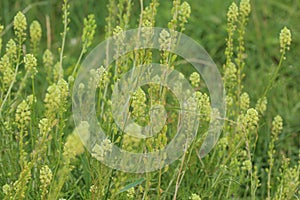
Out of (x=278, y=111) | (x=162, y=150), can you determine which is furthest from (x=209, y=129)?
(x=278, y=111)

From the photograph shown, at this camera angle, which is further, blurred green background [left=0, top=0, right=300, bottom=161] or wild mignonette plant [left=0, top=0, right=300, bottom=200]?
blurred green background [left=0, top=0, right=300, bottom=161]

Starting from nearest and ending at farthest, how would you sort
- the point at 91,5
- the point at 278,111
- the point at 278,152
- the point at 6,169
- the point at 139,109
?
the point at 139,109, the point at 6,169, the point at 278,152, the point at 278,111, the point at 91,5

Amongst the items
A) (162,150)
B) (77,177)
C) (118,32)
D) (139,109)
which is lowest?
(77,177)

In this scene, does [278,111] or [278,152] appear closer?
[278,152]

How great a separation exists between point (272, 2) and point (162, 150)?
250 centimetres

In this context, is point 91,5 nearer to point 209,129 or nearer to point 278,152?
point 278,152

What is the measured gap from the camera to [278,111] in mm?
3416

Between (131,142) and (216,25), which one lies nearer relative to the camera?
(131,142)

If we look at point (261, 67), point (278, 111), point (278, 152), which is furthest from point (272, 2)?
point (278, 152)

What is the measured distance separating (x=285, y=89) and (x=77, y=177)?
1.54 meters

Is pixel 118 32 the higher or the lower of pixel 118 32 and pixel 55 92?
the higher

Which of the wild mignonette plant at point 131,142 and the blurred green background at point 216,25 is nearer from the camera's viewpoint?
the wild mignonette plant at point 131,142

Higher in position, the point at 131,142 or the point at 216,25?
the point at 216,25

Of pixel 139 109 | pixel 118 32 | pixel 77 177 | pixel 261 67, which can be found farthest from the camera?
pixel 261 67
